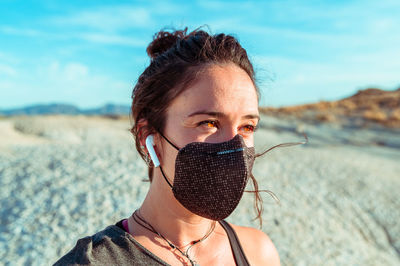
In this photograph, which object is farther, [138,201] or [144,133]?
[138,201]

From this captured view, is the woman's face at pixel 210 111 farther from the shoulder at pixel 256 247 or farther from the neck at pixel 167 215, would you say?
the shoulder at pixel 256 247

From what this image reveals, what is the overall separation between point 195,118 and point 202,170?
0.20m

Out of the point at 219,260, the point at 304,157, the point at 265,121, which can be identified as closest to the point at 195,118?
the point at 219,260

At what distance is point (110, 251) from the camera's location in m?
1.14

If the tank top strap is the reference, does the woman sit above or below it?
above

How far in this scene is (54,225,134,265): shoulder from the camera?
107 cm

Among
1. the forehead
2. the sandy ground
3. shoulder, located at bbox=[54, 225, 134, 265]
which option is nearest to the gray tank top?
shoulder, located at bbox=[54, 225, 134, 265]

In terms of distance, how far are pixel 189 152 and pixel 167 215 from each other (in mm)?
291

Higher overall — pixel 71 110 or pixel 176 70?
Answer: pixel 176 70

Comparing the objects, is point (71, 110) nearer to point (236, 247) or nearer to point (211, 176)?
point (236, 247)

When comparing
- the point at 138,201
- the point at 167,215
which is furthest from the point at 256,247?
the point at 138,201

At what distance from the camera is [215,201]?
128 centimetres

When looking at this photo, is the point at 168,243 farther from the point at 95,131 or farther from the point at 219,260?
the point at 95,131

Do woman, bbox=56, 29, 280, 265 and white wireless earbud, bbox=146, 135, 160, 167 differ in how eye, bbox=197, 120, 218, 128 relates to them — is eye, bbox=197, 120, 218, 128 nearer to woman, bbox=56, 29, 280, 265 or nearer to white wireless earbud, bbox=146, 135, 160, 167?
woman, bbox=56, 29, 280, 265
